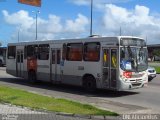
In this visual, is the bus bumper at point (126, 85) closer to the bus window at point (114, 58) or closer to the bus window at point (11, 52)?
the bus window at point (114, 58)

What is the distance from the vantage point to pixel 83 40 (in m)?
20.0

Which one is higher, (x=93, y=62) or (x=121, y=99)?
(x=93, y=62)

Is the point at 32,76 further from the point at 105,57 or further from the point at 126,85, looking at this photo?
the point at 126,85

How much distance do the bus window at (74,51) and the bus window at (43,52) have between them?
7.30 ft

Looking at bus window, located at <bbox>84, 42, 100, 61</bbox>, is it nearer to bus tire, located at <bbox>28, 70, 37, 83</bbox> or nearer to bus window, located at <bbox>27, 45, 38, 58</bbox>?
bus window, located at <bbox>27, 45, 38, 58</bbox>

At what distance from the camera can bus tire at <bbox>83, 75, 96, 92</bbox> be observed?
1944 centimetres

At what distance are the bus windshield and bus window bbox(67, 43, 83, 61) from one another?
2842 millimetres

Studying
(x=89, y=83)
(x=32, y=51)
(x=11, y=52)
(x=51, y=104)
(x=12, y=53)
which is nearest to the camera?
(x=51, y=104)

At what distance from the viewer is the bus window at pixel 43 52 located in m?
23.1

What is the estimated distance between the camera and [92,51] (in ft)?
63.6

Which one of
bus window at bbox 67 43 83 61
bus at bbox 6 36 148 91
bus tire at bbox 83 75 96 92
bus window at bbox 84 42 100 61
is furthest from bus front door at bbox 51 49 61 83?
bus window at bbox 84 42 100 61

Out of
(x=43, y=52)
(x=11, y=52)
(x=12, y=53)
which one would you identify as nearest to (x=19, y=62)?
(x=12, y=53)

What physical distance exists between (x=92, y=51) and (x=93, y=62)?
0.54m

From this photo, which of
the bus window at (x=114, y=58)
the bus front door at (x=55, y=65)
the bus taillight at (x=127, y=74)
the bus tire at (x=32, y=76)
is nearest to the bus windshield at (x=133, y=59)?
the bus taillight at (x=127, y=74)
